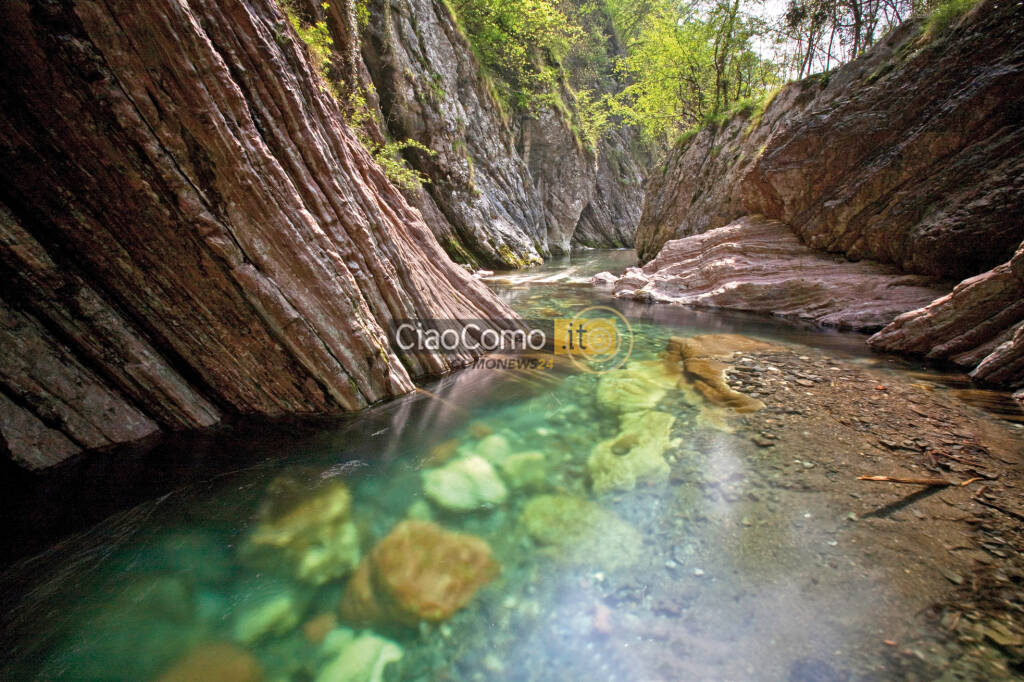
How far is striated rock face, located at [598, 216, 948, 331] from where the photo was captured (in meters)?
8.92

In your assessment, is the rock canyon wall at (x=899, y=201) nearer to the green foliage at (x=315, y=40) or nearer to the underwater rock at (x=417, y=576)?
the underwater rock at (x=417, y=576)

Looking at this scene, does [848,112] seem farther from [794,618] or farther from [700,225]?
[794,618]

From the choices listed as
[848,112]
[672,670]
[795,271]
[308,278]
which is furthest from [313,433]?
[848,112]

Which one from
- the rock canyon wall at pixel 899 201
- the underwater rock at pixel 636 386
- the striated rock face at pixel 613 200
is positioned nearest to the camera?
the underwater rock at pixel 636 386

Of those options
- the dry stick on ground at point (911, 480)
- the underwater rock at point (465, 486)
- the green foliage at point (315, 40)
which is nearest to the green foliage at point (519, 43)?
the green foliage at point (315, 40)

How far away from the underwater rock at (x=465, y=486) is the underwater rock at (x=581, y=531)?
1.19 feet

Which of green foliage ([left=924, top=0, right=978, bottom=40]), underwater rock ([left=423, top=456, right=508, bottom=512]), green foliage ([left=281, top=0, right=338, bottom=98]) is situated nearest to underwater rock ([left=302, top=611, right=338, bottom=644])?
underwater rock ([left=423, top=456, right=508, bottom=512])

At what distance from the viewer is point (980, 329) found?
598cm

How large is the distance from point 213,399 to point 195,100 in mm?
2961

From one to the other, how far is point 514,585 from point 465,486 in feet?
3.76

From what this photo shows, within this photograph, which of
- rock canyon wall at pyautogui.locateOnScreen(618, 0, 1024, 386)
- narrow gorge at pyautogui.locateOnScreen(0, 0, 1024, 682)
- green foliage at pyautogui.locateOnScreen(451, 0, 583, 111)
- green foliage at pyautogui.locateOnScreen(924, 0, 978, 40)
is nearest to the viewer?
narrow gorge at pyautogui.locateOnScreen(0, 0, 1024, 682)

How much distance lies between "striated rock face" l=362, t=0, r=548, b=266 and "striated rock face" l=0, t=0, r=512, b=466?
1271 centimetres

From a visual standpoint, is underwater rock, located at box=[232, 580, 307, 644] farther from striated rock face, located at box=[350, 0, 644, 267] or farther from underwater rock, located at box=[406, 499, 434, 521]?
striated rock face, located at box=[350, 0, 644, 267]

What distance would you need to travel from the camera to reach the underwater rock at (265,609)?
2191mm
